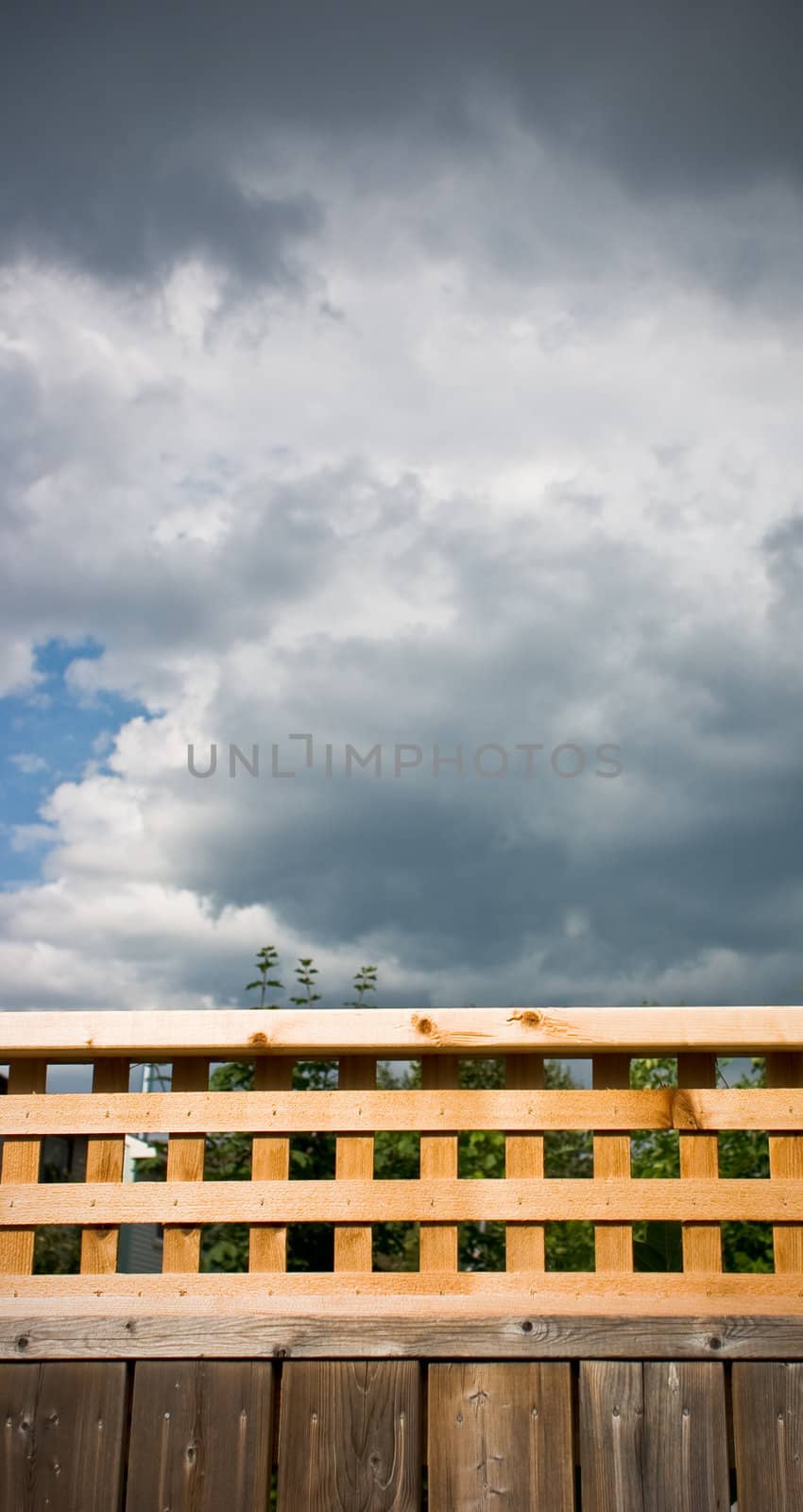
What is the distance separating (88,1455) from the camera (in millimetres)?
2498

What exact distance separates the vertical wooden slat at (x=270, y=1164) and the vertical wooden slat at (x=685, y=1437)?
79cm

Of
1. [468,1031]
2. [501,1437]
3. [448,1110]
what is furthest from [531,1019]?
[501,1437]

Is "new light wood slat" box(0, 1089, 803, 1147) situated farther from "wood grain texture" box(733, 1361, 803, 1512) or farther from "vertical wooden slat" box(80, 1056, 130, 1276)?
"wood grain texture" box(733, 1361, 803, 1512)

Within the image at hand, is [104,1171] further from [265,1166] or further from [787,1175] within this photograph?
[787,1175]

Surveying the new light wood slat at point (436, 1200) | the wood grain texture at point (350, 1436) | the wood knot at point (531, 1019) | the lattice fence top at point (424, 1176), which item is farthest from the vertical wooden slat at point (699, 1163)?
the wood grain texture at point (350, 1436)

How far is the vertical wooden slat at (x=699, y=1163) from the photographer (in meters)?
2.55

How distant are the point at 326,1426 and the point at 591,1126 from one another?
80 cm

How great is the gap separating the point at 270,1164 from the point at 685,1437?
100cm

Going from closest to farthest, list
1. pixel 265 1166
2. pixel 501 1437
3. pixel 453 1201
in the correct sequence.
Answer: pixel 501 1437, pixel 453 1201, pixel 265 1166

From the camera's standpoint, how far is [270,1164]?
2.64 meters

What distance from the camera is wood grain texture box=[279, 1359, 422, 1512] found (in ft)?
7.95

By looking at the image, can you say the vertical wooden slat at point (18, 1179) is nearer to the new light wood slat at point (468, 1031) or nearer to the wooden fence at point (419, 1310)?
the wooden fence at point (419, 1310)

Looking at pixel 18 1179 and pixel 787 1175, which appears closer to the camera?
pixel 787 1175

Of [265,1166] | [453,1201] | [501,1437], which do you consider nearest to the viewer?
[501,1437]
